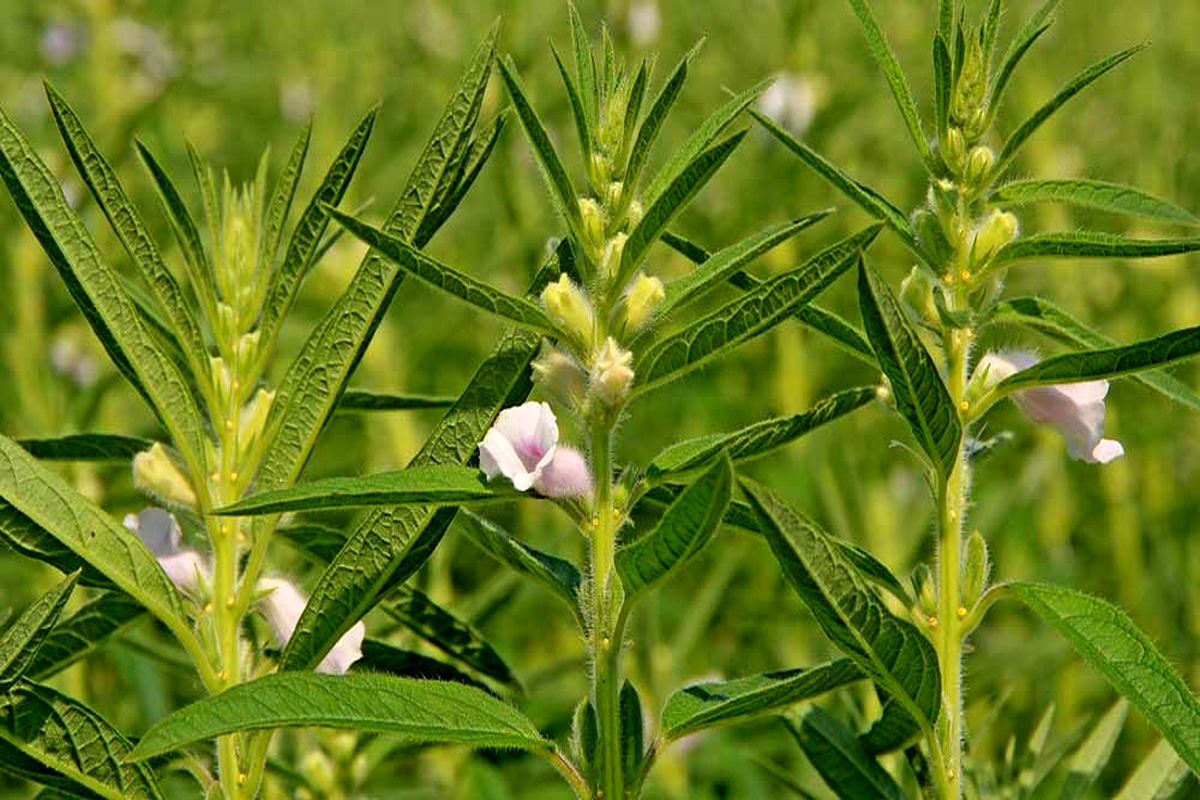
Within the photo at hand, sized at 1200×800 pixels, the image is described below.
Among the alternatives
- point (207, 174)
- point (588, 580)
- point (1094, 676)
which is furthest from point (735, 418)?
point (588, 580)

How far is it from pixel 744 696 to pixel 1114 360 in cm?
30

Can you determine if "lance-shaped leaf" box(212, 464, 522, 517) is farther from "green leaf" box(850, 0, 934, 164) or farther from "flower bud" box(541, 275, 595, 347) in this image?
"green leaf" box(850, 0, 934, 164)

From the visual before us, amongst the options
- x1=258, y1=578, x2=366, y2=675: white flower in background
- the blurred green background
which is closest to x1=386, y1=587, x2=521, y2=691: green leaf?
x1=258, y1=578, x2=366, y2=675: white flower in background

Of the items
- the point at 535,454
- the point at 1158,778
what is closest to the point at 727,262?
the point at 535,454

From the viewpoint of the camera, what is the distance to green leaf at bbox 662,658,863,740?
1028 millimetres

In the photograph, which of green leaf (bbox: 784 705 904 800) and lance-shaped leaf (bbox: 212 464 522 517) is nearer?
lance-shaped leaf (bbox: 212 464 522 517)

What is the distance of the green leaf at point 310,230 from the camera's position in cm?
123

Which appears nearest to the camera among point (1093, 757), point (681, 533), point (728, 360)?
point (681, 533)

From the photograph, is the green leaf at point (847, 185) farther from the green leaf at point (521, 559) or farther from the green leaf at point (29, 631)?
the green leaf at point (29, 631)

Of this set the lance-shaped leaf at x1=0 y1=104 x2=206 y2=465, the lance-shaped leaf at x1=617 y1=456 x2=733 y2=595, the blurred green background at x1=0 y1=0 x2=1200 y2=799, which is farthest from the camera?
the blurred green background at x1=0 y1=0 x2=1200 y2=799

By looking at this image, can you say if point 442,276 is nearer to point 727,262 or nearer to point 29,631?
point 727,262

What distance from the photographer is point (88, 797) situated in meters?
1.13

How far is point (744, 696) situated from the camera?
1025 mm

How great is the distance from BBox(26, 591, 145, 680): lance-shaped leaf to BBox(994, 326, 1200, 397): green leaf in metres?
0.65
